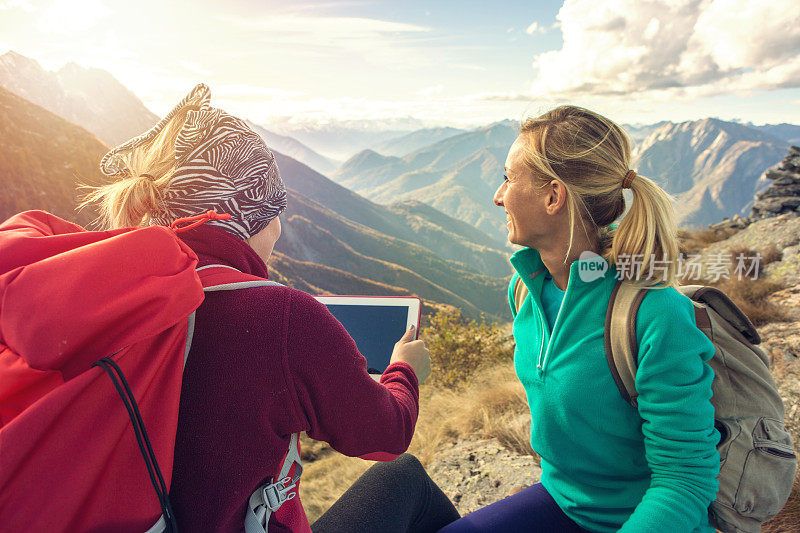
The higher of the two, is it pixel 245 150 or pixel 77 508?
pixel 245 150

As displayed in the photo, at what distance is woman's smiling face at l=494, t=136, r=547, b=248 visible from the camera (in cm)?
199

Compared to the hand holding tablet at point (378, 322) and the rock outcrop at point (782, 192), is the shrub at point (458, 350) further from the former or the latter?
the rock outcrop at point (782, 192)

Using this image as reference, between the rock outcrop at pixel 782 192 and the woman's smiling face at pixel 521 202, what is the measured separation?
19.2 metres

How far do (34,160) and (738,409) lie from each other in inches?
739

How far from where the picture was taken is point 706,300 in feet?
5.67

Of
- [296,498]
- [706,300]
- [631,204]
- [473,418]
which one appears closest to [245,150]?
[296,498]

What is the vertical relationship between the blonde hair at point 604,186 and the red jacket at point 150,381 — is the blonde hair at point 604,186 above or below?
above

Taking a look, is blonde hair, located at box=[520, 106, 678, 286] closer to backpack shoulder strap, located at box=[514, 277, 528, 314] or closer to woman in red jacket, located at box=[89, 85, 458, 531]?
backpack shoulder strap, located at box=[514, 277, 528, 314]

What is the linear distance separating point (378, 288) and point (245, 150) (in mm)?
81362

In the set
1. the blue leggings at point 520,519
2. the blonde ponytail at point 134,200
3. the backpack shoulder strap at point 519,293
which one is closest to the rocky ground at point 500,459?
the blue leggings at point 520,519

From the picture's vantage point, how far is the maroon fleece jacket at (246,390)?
3.37 feet

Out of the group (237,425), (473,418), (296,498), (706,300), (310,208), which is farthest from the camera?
(310,208)

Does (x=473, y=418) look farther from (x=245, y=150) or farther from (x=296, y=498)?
(x=245, y=150)

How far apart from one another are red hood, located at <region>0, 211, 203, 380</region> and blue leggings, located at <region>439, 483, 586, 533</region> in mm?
1723
